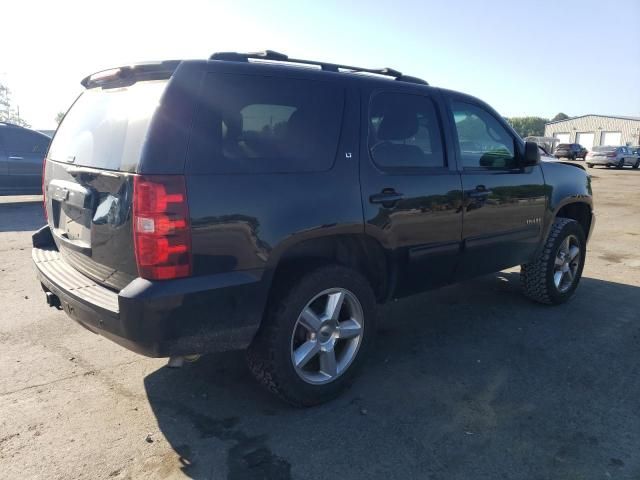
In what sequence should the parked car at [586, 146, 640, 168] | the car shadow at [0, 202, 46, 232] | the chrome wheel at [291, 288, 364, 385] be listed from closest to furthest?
the chrome wheel at [291, 288, 364, 385] → the car shadow at [0, 202, 46, 232] → the parked car at [586, 146, 640, 168]

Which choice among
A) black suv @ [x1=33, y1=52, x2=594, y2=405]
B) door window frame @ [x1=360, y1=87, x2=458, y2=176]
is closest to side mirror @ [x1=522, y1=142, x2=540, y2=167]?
black suv @ [x1=33, y1=52, x2=594, y2=405]

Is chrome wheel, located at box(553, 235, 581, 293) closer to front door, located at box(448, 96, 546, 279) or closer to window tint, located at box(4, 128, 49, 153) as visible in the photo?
front door, located at box(448, 96, 546, 279)

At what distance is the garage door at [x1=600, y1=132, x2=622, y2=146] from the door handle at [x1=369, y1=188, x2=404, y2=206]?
66505 mm

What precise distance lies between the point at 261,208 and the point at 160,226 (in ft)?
1.69

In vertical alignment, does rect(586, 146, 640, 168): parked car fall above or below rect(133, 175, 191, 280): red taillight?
below

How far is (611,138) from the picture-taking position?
59.9 meters

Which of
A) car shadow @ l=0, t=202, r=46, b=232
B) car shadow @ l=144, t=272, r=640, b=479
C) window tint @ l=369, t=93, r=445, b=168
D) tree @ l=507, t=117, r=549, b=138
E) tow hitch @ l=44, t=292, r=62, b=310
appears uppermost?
tree @ l=507, t=117, r=549, b=138

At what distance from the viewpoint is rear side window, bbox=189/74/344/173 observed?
8.08 ft

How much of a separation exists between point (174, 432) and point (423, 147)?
2464 mm

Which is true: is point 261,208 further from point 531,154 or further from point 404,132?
point 531,154

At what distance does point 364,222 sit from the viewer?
3.01 m

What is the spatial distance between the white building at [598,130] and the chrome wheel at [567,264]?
5690cm

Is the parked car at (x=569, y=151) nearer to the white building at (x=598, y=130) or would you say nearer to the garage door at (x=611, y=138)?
the white building at (x=598, y=130)

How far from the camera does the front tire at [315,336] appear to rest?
276cm
